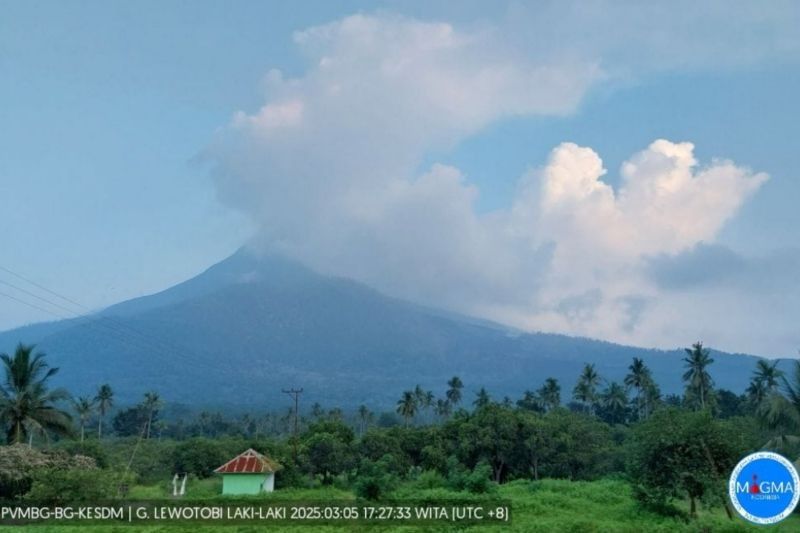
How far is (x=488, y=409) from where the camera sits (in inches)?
1823

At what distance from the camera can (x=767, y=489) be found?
601cm

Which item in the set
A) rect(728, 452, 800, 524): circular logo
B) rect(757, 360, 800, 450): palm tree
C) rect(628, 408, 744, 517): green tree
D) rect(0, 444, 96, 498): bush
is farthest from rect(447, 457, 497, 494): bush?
rect(728, 452, 800, 524): circular logo

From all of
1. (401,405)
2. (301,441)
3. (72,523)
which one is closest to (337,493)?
(301,441)

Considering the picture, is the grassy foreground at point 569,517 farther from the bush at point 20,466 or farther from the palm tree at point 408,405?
the palm tree at point 408,405

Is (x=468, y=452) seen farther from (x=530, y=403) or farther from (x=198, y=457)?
(x=530, y=403)

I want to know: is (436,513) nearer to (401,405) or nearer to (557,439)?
(557,439)

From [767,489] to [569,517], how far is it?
19737mm

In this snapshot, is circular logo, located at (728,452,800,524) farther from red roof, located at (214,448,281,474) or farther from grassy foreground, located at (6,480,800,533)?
red roof, located at (214,448,281,474)

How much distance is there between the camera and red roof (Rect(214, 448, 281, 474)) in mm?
36125

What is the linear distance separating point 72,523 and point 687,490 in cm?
2352

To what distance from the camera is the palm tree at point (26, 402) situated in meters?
30.5

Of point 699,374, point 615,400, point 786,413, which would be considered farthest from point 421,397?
point 786,413

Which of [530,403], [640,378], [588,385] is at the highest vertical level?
[640,378]

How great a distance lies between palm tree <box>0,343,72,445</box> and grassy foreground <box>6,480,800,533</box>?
20.6 feet
